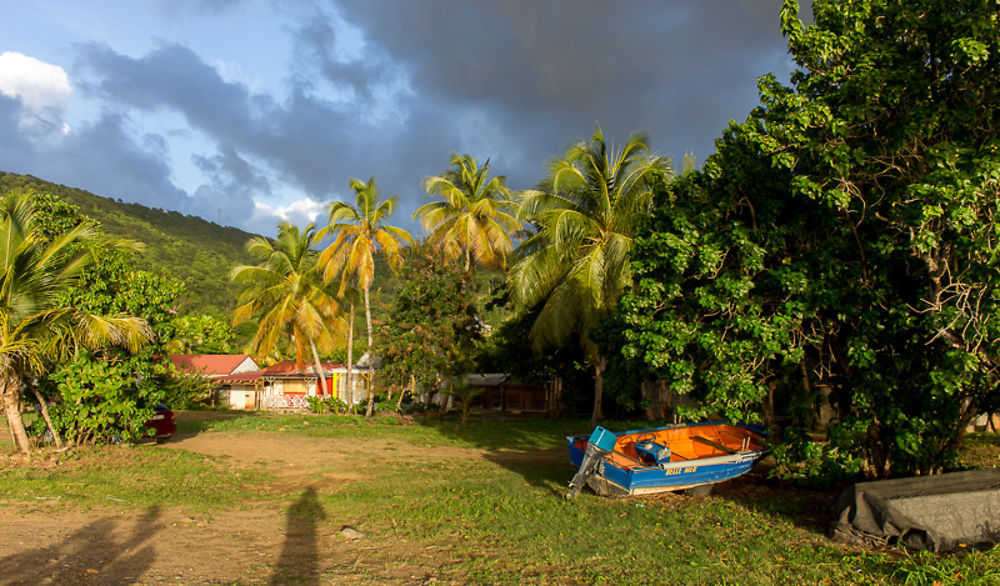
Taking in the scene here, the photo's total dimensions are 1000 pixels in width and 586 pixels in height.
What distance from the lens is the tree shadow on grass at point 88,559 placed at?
5547mm

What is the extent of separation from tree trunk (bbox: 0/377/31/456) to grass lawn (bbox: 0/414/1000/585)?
743 mm

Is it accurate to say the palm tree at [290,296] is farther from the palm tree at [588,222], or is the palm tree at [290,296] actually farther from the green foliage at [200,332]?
the palm tree at [588,222]

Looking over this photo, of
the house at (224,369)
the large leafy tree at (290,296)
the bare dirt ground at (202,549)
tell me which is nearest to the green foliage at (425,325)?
the large leafy tree at (290,296)

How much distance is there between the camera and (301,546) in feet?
23.5

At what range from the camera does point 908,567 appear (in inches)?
239

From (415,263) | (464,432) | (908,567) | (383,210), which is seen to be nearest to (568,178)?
(415,263)

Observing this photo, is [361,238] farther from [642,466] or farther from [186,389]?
[642,466]

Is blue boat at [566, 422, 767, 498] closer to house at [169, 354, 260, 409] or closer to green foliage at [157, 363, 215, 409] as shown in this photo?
green foliage at [157, 363, 215, 409]

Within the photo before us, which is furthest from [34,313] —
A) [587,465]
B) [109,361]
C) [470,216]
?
[470,216]

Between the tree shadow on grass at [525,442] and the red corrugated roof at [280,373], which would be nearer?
the tree shadow on grass at [525,442]

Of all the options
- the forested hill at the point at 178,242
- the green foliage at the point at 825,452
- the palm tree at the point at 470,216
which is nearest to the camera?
the green foliage at the point at 825,452

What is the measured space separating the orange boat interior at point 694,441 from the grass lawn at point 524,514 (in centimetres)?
92

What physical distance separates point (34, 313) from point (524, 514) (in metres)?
9.23

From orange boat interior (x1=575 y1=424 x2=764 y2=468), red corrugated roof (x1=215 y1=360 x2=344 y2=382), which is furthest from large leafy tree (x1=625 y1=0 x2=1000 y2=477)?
red corrugated roof (x1=215 y1=360 x2=344 y2=382)
